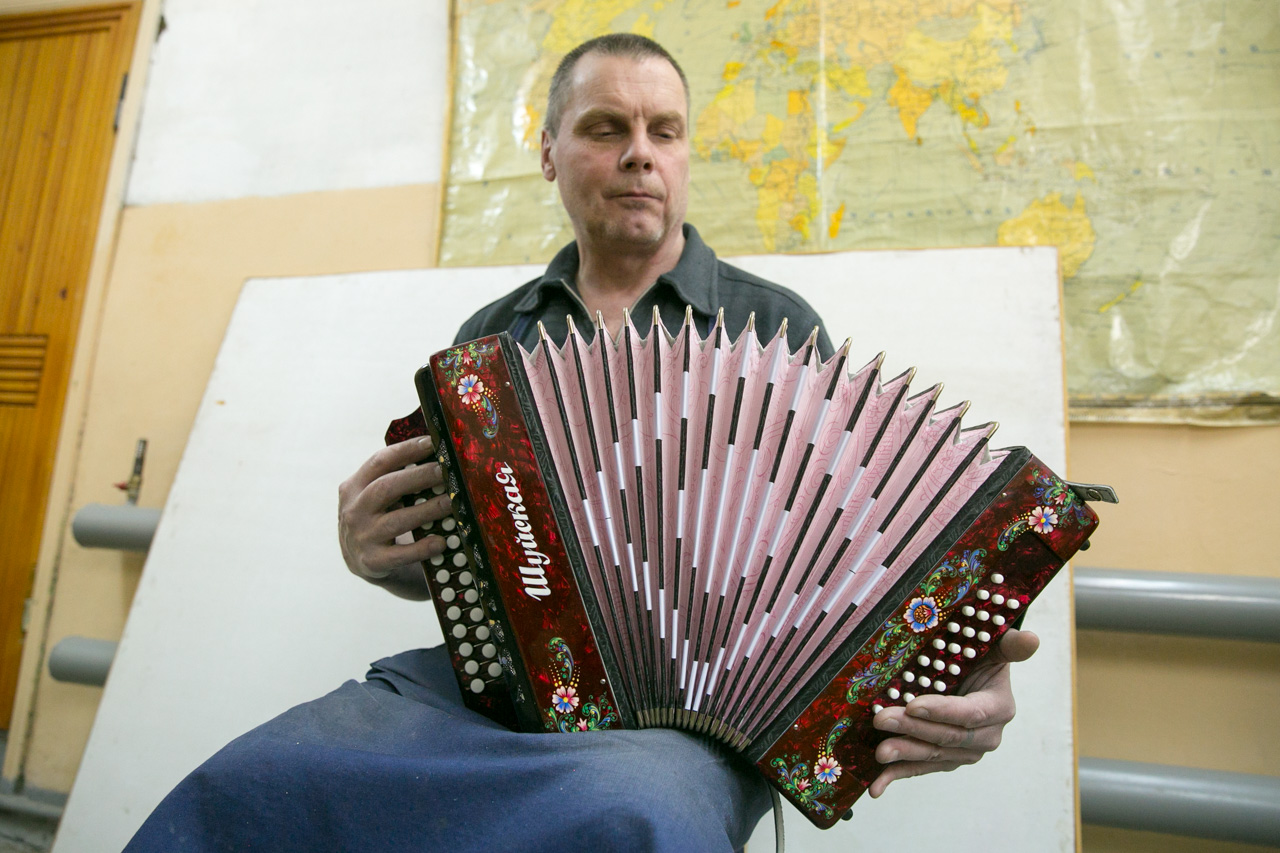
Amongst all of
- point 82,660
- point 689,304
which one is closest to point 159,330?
point 82,660

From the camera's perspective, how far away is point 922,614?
723 mm

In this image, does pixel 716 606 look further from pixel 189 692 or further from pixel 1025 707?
pixel 189 692

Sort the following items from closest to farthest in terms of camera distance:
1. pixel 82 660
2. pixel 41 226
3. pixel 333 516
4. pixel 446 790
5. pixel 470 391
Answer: pixel 446 790
pixel 470 391
pixel 333 516
pixel 82 660
pixel 41 226

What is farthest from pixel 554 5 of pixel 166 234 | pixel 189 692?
pixel 189 692

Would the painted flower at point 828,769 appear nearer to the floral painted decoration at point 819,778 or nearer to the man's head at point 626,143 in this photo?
the floral painted decoration at point 819,778

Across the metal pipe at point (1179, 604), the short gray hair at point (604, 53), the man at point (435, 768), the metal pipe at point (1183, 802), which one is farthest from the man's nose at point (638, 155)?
the metal pipe at point (1183, 802)

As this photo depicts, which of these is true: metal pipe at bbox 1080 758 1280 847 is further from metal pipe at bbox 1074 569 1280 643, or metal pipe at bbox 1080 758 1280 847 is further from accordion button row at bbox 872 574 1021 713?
accordion button row at bbox 872 574 1021 713

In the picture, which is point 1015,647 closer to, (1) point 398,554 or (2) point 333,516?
(1) point 398,554

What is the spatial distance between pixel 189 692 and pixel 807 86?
1768 millimetres

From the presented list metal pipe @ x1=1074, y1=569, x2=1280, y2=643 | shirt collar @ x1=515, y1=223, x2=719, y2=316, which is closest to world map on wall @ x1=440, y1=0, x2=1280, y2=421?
metal pipe @ x1=1074, y1=569, x2=1280, y2=643

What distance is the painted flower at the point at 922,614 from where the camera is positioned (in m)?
0.72

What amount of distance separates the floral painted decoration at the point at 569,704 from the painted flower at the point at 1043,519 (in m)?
0.44

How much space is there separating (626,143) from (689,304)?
0.91 feet

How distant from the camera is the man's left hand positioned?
0.71m
